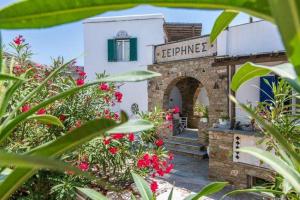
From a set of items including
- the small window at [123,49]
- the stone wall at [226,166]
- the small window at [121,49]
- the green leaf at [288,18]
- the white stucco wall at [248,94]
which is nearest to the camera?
the green leaf at [288,18]

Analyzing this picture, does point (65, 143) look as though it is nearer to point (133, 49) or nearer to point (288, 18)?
point (288, 18)

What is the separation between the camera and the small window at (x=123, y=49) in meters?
12.6

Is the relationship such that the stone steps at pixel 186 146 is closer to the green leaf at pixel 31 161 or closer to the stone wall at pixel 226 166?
the stone wall at pixel 226 166

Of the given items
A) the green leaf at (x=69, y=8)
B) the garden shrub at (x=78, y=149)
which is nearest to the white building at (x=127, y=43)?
the garden shrub at (x=78, y=149)

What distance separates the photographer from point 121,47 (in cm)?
1277

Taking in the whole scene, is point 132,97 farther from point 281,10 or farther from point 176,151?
→ point 281,10

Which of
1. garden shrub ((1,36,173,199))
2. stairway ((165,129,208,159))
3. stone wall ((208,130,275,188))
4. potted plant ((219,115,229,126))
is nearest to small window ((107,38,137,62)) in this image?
stairway ((165,129,208,159))

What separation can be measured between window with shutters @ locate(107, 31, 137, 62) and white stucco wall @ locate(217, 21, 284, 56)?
4.72 metres

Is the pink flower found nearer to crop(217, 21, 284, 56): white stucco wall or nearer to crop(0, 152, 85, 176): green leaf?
crop(0, 152, 85, 176): green leaf

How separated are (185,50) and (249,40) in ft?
8.60

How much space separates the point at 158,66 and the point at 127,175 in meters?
8.40

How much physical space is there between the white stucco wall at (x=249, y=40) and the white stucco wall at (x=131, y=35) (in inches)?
145

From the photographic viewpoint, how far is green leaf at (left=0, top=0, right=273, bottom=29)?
1.38ft

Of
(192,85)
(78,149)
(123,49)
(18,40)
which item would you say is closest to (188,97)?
(192,85)
